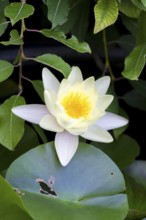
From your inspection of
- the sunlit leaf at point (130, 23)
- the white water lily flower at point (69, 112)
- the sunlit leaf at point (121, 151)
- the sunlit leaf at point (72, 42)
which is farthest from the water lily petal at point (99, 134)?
the sunlit leaf at point (130, 23)

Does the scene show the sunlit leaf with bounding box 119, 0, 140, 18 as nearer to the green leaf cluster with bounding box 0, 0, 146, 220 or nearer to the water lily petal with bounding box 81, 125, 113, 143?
the green leaf cluster with bounding box 0, 0, 146, 220

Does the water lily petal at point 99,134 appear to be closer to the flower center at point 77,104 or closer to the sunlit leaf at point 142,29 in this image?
the flower center at point 77,104

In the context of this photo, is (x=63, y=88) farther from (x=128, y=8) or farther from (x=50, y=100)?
(x=128, y=8)

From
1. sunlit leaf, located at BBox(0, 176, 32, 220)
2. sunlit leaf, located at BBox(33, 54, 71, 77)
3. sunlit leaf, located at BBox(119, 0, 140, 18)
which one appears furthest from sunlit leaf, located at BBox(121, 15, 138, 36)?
sunlit leaf, located at BBox(0, 176, 32, 220)

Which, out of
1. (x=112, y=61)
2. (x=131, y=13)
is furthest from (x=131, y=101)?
(x=131, y=13)

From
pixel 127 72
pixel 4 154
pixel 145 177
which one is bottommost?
pixel 145 177

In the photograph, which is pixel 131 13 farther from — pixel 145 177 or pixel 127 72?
pixel 145 177

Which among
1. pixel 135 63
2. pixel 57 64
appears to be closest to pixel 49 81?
pixel 57 64
